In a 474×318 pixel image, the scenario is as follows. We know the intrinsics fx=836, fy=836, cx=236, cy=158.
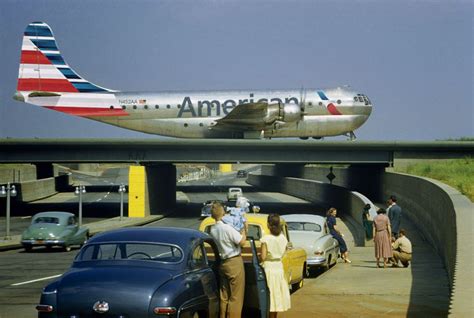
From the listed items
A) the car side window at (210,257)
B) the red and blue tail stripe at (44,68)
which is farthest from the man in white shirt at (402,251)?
the red and blue tail stripe at (44,68)

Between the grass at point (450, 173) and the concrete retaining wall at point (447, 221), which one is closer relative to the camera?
the concrete retaining wall at point (447, 221)

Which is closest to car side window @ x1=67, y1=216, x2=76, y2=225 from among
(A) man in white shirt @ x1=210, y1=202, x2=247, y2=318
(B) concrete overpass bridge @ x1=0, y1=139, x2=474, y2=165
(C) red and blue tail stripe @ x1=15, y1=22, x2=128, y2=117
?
(A) man in white shirt @ x1=210, y1=202, x2=247, y2=318

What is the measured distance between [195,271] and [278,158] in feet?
153

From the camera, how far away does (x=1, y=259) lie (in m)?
27.4

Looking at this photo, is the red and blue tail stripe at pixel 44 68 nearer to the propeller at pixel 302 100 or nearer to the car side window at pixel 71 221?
the propeller at pixel 302 100

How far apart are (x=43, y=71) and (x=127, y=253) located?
57546 millimetres

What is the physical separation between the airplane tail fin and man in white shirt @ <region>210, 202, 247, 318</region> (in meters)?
52.2

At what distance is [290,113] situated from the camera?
5894 centimetres

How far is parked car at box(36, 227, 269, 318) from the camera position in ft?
31.1

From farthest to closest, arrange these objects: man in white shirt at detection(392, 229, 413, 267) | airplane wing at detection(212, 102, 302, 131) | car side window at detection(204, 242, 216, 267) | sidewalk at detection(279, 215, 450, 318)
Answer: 1. airplane wing at detection(212, 102, 302, 131)
2. man in white shirt at detection(392, 229, 413, 267)
3. sidewalk at detection(279, 215, 450, 318)
4. car side window at detection(204, 242, 216, 267)

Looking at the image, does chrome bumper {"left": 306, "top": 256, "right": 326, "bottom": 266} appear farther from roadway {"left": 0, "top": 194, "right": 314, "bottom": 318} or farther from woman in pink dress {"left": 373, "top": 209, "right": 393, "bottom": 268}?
roadway {"left": 0, "top": 194, "right": 314, "bottom": 318}

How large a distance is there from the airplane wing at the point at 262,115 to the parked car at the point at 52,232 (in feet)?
88.0

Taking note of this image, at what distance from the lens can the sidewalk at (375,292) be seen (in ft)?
46.8

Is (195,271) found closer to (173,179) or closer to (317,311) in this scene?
(317,311)
